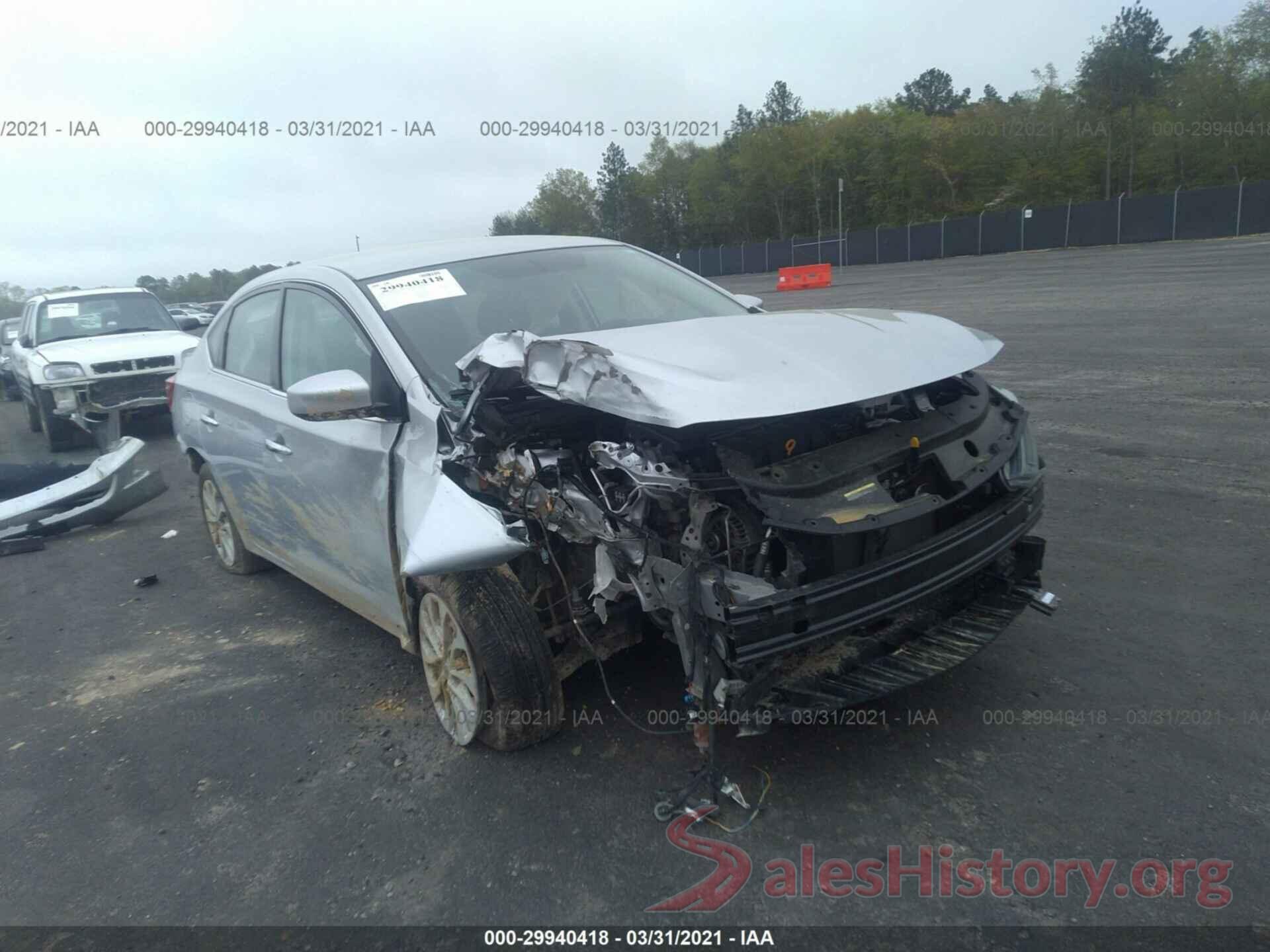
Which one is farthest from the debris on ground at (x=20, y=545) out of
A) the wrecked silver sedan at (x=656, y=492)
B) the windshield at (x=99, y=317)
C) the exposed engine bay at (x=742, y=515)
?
the windshield at (x=99, y=317)

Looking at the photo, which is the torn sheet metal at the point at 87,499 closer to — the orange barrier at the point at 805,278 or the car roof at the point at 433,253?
the car roof at the point at 433,253

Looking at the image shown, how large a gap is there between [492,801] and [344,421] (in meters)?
1.70

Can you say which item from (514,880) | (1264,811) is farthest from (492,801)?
(1264,811)

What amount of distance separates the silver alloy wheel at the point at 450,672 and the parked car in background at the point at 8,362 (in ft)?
42.2

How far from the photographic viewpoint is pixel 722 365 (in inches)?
124

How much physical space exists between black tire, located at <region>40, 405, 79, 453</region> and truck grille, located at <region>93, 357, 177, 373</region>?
942 millimetres

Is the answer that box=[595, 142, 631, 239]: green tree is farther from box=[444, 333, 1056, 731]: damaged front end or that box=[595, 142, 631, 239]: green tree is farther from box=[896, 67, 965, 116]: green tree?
box=[896, 67, 965, 116]: green tree

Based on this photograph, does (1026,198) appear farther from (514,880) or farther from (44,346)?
(514,880)

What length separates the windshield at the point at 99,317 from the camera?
12.0 meters

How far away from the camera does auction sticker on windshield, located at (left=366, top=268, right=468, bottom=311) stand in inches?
160

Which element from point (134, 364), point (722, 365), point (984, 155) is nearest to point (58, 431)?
point (134, 364)

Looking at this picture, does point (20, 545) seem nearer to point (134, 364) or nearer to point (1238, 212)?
point (134, 364)

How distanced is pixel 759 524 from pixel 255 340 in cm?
334

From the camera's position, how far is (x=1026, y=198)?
52.1m
